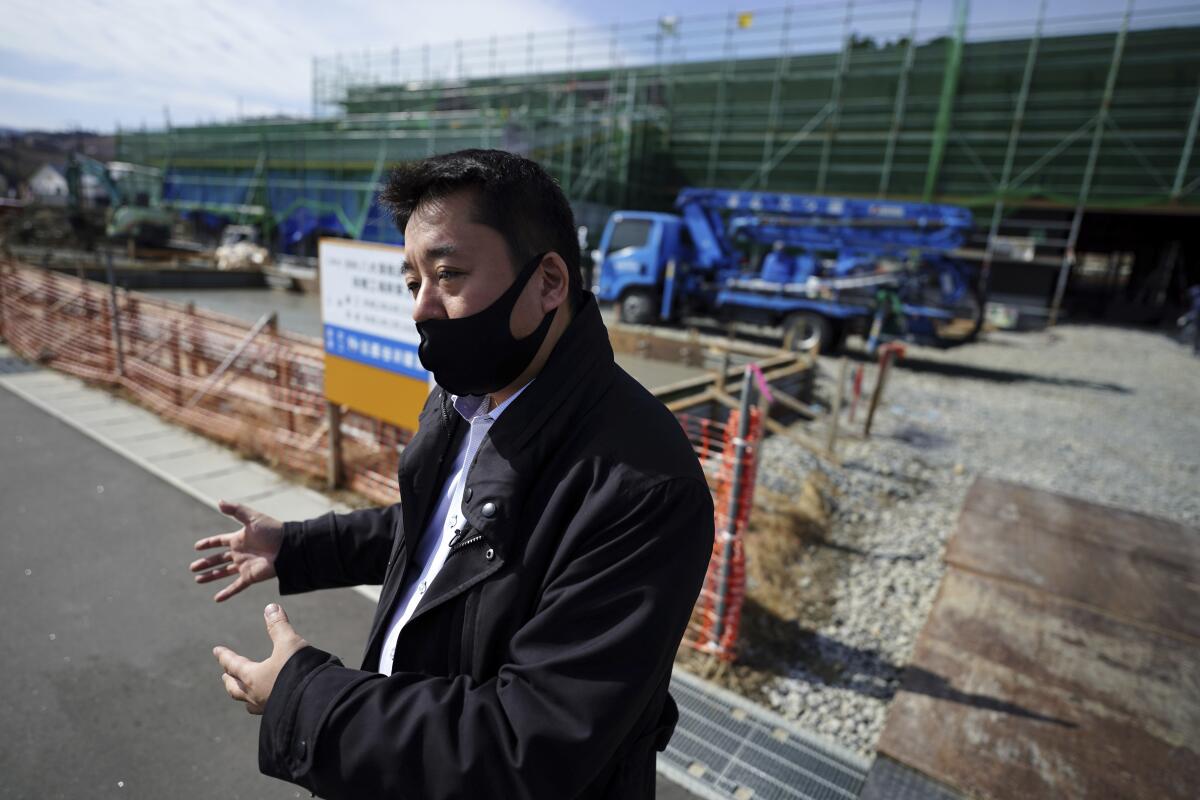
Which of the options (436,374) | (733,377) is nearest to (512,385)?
(436,374)

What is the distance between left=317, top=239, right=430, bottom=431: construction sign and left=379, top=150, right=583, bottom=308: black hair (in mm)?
2935

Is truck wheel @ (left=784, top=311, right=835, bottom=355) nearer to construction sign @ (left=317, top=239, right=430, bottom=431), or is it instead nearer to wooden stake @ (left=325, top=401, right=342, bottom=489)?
wooden stake @ (left=325, top=401, right=342, bottom=489)

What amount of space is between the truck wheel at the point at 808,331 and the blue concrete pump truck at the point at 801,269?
3 centimetres

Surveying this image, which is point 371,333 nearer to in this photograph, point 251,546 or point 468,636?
point 251,546

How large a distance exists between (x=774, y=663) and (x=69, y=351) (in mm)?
9388

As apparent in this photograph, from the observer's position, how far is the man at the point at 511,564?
0.98m

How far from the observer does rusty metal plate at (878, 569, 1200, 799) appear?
2.75m

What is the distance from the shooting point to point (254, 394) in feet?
20.4

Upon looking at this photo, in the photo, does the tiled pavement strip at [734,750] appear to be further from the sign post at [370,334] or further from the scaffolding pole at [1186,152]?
the scaffolding pole at [1186,152]

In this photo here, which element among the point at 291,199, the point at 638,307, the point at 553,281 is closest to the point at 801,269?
the point at 638,307

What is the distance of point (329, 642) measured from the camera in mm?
3322

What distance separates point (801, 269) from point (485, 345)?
1377cm

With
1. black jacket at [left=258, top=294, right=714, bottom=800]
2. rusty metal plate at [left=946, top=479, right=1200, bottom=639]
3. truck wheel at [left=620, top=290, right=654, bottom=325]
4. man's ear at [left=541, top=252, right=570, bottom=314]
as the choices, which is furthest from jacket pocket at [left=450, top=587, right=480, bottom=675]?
truck wheel at [left=620, top=290, right=654, bottom=325]

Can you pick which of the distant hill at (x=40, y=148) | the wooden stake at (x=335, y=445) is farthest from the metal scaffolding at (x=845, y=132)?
the distant hill at (x=40, y=148)
